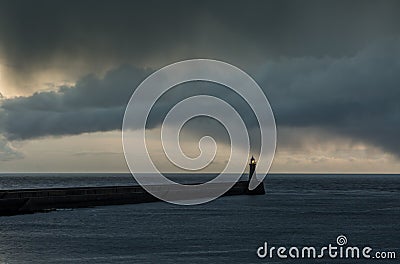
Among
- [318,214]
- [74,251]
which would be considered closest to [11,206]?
[74,251]

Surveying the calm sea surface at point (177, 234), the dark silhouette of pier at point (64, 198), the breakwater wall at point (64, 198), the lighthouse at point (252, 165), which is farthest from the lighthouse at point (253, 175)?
the calm sea surface at point (177, 234)

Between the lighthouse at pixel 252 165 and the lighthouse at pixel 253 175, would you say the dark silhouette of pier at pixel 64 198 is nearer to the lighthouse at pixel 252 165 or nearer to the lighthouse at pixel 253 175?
the lighthouse at pixel 252 165

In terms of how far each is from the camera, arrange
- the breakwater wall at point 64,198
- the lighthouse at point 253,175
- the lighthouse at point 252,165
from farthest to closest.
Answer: the lighthouse at point 253,175 < the lighthouse at point 252,165 < the breakwater wall at point 64,198

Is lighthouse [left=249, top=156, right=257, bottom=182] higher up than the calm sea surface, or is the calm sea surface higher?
lighthouse [left=249, top=156, right=257, bottom=182]

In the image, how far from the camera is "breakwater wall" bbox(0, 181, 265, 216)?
7000cm

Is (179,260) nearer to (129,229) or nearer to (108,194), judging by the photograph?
(129,229)

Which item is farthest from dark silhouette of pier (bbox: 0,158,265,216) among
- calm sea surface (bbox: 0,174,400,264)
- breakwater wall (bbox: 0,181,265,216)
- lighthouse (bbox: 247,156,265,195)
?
lighthouse (bbox: 247,156,265,195)

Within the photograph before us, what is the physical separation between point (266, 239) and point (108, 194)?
41117 millimetres

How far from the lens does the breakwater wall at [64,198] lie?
230 feet

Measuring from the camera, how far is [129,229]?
59344 millimetres

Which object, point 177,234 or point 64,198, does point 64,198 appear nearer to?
point 64,198

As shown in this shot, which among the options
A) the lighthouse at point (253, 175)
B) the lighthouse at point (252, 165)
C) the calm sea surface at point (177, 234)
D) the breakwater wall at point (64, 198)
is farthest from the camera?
the lighthouse at point (253, 175)

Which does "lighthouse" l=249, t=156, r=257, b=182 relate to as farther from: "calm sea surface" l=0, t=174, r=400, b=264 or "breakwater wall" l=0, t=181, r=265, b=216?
"calm sea surface" l=0, t=174, r=400, b=264

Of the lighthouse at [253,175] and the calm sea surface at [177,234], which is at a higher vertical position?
the lighthouse at [253,175]
